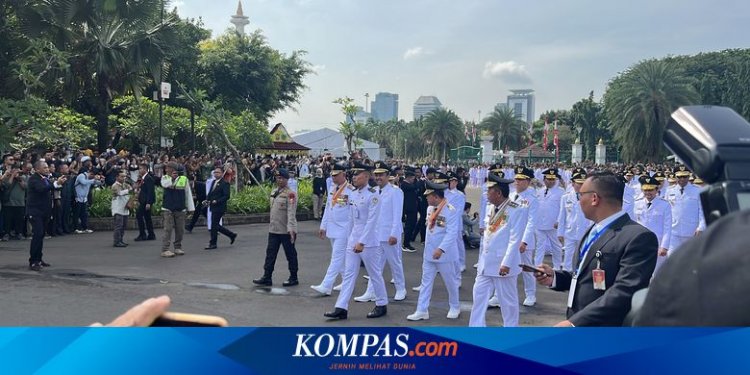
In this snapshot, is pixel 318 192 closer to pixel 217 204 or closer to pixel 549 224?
pixel 217 204

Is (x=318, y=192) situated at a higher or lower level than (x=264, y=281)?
higher

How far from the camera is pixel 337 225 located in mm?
9023

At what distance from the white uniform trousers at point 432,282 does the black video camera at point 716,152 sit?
5.84 metres

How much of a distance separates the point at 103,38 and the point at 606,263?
2208 cm

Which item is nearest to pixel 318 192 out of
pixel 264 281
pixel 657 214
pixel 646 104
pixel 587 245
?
pixel 264 281

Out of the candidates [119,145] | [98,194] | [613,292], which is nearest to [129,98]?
[119,145]

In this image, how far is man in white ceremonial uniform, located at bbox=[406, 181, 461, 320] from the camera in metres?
7.67

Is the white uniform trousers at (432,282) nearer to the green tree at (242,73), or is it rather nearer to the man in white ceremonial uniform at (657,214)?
the man in white ceremonial uniform at (657,214)

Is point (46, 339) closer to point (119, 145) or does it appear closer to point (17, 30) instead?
point (17, 30)

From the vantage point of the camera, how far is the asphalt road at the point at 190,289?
7.57 m

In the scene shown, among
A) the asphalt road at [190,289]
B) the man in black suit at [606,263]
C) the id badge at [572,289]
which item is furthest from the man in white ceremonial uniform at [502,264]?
the id badge at [572,289]

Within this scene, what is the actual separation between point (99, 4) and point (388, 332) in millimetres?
21222

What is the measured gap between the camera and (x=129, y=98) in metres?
28.8

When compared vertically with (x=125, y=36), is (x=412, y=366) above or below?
below
